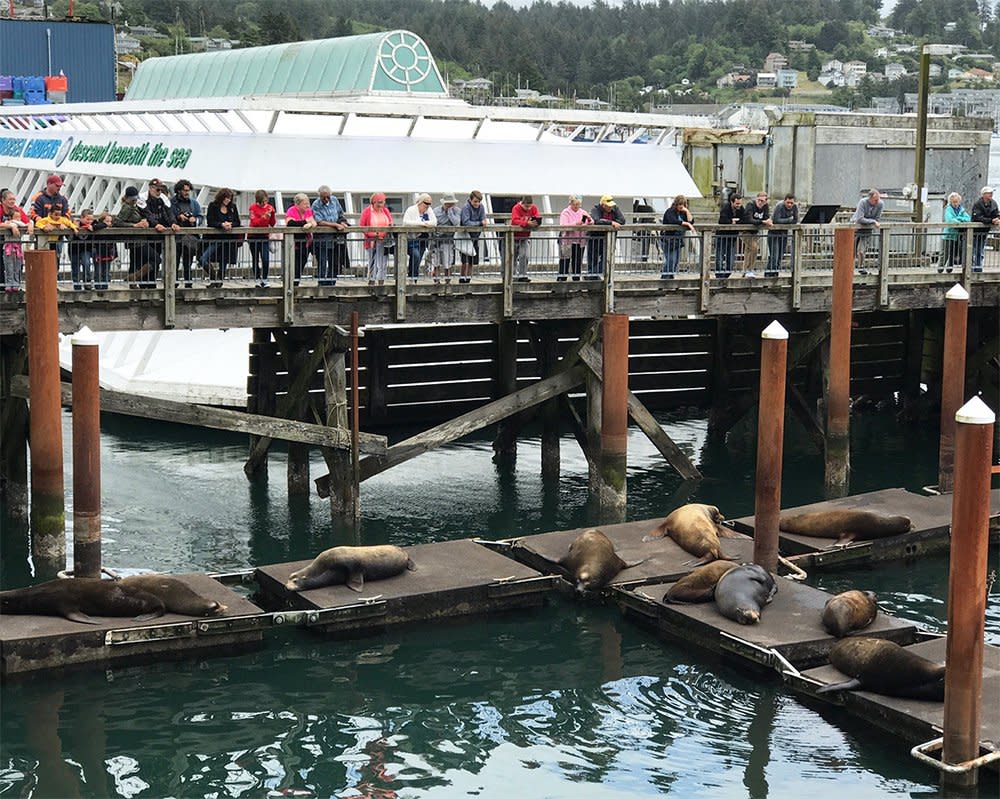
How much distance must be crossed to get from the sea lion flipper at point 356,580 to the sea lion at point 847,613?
541 cm

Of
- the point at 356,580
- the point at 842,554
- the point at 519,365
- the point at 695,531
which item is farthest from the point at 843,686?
the point at 519,365

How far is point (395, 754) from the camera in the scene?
15102 millimetres

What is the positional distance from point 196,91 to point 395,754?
114 feet

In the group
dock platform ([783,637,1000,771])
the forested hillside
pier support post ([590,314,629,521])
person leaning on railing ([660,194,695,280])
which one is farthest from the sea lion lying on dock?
the forested hillside

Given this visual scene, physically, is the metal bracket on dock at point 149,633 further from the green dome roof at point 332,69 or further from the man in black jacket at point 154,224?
the green dome roof at point 332,69

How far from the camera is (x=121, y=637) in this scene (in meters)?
16.8

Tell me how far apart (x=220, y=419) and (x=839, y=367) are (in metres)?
9.69

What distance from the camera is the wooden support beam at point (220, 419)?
21.2 metres

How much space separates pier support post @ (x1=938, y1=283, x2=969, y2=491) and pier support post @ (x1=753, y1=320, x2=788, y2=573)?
536cm

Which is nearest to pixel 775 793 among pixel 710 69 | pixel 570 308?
pixel 570 308

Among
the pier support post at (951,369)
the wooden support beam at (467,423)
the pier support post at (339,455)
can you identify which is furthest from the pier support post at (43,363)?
the pier support post at (951,369)

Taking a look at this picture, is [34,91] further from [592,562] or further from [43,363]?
[592,562]

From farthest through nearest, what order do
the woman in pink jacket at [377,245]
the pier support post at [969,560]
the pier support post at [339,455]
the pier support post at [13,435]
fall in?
the pier support post at [13,435], the pier support post at [339,455], the woman in pink jacket at [377,245], the pier support post at [969,560]

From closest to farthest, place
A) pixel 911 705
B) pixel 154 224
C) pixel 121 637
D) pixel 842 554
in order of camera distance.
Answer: pixel 911 705
pixel 121 637
pixel 154 224
pixel 842 554
